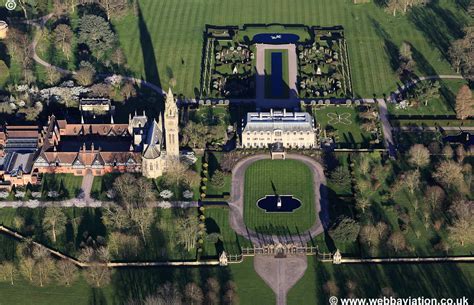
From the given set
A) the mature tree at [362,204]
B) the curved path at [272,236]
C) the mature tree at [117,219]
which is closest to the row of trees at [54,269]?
Result: the mature tree at [117,219]

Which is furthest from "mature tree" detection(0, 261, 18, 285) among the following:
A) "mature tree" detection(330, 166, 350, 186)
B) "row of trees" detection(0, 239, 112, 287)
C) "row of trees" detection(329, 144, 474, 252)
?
"mature tree" detection(330, 166, 350, 186)

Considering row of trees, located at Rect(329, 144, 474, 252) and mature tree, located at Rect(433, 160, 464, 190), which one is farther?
mature tree, located at Rect(433, 160, 464, 190)

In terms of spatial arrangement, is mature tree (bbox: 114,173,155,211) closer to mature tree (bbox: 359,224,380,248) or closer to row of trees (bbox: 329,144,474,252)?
row of trees (bbox: 329,144,474,252)

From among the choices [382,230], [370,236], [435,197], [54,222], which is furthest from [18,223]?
[435,197]

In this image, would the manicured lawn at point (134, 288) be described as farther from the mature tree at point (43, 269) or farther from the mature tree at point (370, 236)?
the mature tree at point (370, 236)

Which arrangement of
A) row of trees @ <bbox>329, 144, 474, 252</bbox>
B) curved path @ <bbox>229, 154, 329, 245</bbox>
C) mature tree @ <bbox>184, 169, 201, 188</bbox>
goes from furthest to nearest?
1. mature tree @ <bbox>184, 169, 201, 188</bbox>
2. curved path @ <bbox>229, 154, 329, 245</bbox>
3. row of trees @ <bbox>329, 144, 474, 252</bbox>

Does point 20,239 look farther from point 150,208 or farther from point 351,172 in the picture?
point 351,172

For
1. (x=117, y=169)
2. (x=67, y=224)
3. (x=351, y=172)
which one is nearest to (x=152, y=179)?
(x=117, y=169)
